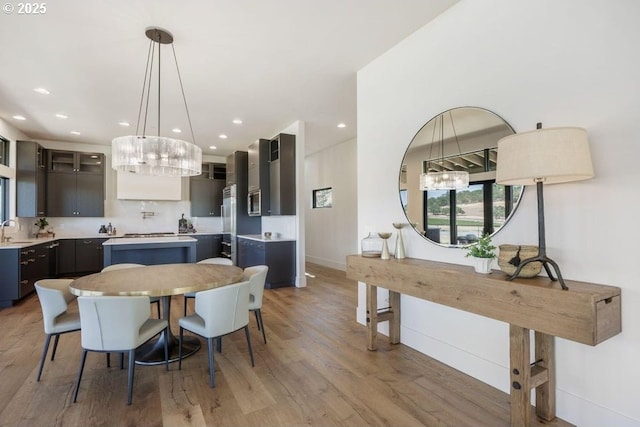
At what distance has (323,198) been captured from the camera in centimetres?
Answer: 811

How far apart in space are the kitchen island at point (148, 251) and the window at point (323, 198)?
3602 millimetres

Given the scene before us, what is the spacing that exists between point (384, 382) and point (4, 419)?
97.7 inches

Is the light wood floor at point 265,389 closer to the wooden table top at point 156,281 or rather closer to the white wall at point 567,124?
the white wall at point 567,124

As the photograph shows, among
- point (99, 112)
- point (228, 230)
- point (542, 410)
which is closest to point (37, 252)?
point (99, 112)

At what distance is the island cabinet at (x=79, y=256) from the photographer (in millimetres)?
6346

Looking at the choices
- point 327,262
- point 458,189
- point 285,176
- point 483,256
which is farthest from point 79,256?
point 483,256

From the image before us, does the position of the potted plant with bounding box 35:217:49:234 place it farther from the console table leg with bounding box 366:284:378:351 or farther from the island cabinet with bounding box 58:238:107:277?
the console table leg with bounding box 366:284:378:351

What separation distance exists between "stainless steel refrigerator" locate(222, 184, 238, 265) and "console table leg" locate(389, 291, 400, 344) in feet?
14.6

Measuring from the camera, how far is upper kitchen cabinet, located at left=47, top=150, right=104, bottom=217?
6566 millimetres

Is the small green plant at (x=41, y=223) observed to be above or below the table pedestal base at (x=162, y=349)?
above

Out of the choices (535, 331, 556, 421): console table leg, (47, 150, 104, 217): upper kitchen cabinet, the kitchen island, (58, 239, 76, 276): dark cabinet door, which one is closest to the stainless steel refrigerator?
the kitchen island

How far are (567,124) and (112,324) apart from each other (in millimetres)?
3203

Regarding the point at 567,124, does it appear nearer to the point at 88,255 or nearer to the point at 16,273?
the point at 16,273

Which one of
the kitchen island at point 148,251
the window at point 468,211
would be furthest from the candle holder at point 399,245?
the kitchen island at point 148,251
